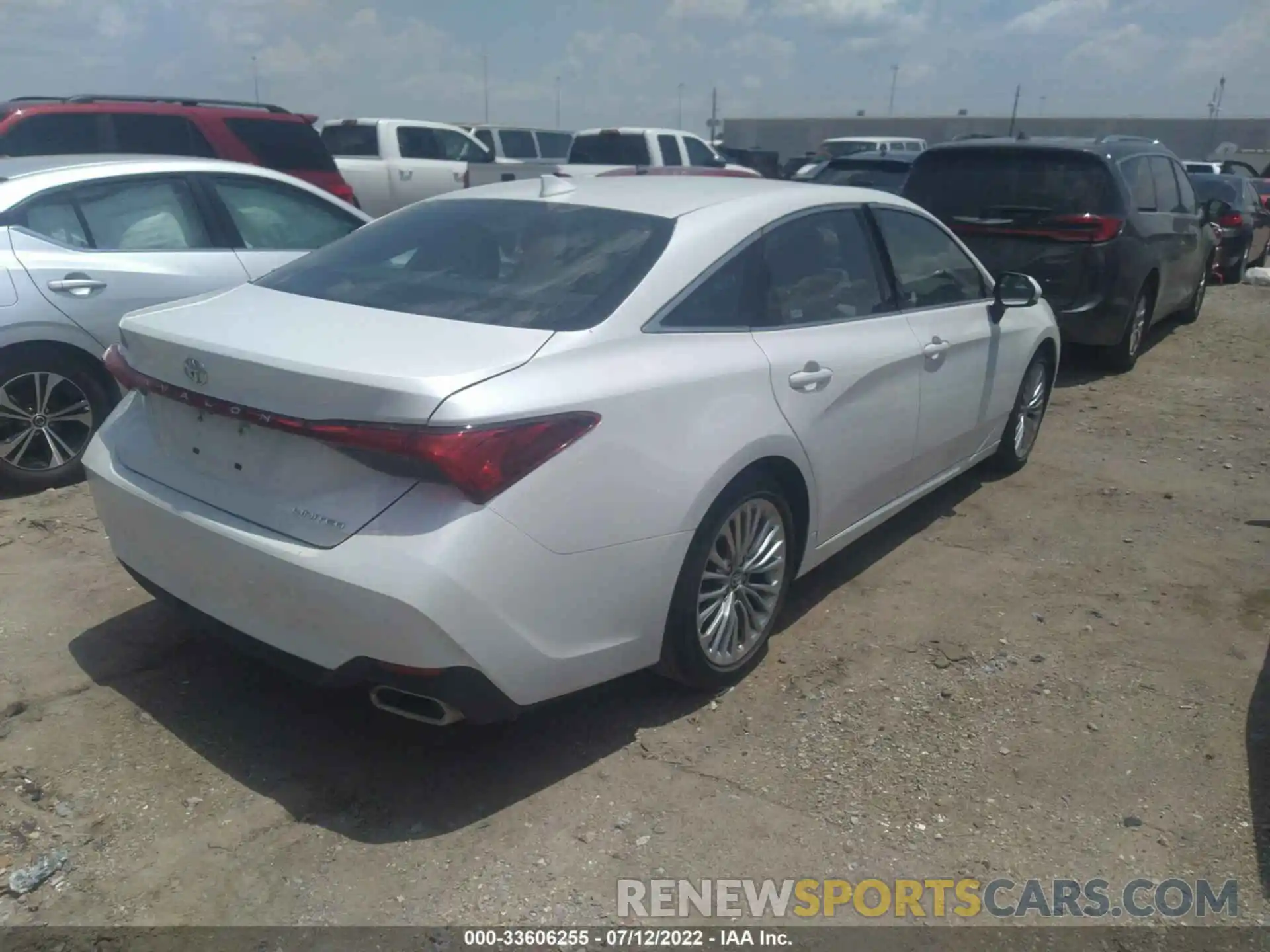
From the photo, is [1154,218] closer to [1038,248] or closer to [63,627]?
[1038,248]

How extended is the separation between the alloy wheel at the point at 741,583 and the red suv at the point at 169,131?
734cm

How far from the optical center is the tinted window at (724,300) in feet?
10.9

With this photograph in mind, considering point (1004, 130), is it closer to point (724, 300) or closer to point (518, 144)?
point (518, 144)

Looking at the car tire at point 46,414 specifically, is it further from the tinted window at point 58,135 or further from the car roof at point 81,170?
the tinted window at point 58,135

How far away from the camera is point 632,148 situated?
18.2 m

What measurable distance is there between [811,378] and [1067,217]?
5.11 meters

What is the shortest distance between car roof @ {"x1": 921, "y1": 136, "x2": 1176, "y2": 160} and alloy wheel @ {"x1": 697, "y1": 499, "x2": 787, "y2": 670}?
18.5 ft

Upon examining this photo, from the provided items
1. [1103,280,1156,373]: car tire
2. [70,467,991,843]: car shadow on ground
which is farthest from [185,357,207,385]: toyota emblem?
[1103,280,1156,373]: car tire

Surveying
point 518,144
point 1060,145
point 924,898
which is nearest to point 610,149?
point 518,144

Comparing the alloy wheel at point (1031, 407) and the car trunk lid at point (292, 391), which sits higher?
the car trunk lid at point (292, 391)

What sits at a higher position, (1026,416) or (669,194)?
(669,194)

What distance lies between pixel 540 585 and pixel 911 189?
6.96 meters

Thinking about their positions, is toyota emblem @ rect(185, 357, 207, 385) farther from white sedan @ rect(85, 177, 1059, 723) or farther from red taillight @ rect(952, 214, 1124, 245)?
red taillight @ rect(952, 214, 1124, 245)

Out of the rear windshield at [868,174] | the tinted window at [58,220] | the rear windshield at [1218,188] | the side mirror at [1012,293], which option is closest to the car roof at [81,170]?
the tinted window at [58,220]
